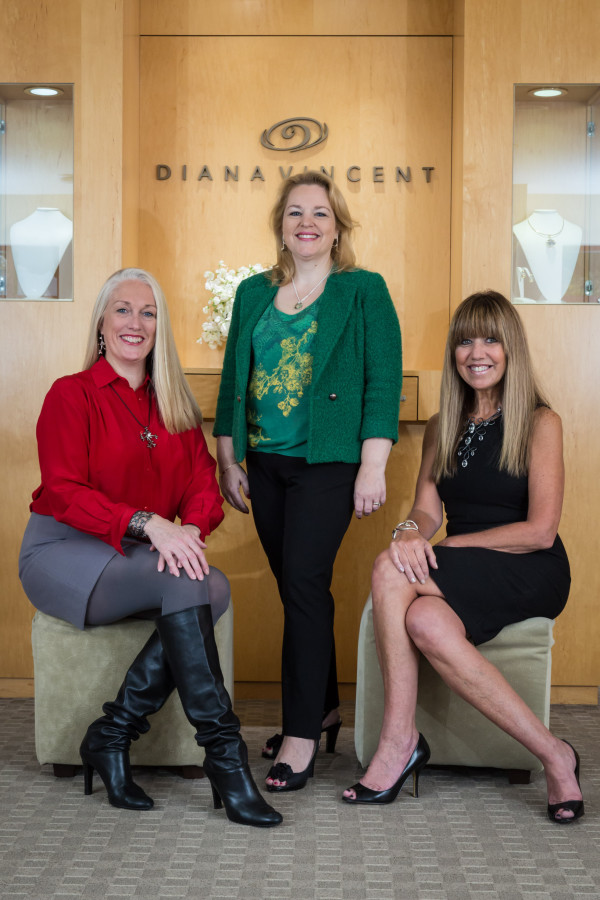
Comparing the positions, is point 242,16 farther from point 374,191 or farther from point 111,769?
point 111,769

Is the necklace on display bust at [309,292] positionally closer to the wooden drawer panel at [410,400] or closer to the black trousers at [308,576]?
the black trousers at [308,576]

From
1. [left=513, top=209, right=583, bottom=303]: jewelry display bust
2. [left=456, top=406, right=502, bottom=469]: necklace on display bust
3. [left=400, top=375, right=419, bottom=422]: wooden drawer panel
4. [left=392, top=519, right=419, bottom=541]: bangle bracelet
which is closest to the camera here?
[left=392, top=519, right=419, bottom=541]: bangle bracelet

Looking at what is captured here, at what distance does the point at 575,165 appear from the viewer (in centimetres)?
337

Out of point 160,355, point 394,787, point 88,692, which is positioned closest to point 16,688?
point 88,692

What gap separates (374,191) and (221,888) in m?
2.77

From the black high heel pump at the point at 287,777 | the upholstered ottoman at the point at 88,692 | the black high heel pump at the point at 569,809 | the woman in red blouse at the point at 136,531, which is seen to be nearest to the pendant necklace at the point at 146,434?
the woman in red blouse at the point at 136,531

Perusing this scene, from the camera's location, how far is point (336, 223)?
2475 millimetres

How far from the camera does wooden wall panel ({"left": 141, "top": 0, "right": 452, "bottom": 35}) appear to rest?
3.69 metres

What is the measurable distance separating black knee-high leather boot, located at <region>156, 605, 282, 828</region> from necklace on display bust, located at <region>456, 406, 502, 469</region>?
2.74 feet

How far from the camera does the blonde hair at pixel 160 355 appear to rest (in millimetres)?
2441

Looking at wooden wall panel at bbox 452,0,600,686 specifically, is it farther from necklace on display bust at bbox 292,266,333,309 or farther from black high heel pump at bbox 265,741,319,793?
black high heel pump at bbox 265,741,319,793

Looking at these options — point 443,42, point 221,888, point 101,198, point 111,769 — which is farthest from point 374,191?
point 221,888

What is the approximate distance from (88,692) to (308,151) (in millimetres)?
2358

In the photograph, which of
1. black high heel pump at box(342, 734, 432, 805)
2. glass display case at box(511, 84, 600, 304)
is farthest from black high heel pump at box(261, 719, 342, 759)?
glass display case at box(511, 84, 600, 304)
